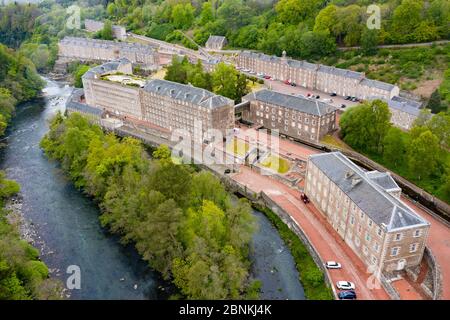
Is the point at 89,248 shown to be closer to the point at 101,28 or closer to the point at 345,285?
the point at 345,285

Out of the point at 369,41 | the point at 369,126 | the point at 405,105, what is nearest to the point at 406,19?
the point at 369,41

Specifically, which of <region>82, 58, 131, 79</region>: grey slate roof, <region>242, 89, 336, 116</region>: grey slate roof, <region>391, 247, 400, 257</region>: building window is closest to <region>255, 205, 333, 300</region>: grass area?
<region>391, 247, 400, 257</region>: building window

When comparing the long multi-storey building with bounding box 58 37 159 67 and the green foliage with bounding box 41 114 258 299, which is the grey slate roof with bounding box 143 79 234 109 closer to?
the green foliage with bounding box 41 114 258 299

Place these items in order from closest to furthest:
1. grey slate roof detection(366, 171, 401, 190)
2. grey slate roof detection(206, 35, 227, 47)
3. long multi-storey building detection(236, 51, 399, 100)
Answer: grey slate roof detection(366, 171, 401, 190) → long multi-storey building detection(236, 51, 399, 100) → grey slate roof detection(206, 35, 227, 47)

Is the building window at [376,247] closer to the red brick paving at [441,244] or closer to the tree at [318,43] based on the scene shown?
the red brick paving at [441,244]

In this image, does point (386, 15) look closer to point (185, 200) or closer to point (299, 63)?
point (299, 63)
